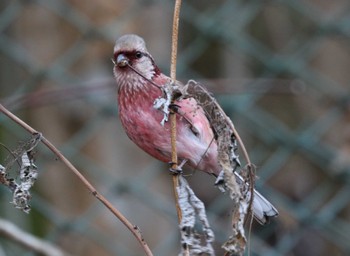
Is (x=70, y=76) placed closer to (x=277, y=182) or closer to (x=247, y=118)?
(x=247, y=118)

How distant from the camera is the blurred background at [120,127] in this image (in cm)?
474

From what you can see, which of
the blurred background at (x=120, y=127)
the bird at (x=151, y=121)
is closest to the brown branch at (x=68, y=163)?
the bird at (x=151, y=121)

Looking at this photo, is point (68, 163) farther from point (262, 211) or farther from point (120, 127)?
point (120, 127)

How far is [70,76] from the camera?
16.4 ft

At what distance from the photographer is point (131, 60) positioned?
2.14m

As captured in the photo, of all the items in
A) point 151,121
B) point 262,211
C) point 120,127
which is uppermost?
point 120,127

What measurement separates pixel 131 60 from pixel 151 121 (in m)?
0.16

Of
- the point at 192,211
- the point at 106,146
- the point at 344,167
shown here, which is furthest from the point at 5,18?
the point at 192,211

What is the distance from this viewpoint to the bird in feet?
7.02

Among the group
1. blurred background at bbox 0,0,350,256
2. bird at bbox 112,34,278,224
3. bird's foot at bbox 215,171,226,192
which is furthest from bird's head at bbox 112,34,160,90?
blurred background at bbox 0,0,350,256

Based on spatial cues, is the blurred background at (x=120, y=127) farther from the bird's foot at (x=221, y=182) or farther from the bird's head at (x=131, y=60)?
the bird's foot at (x=221, y=182)

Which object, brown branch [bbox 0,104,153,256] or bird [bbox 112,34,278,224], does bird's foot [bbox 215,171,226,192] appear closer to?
brown branch [bbox 0,104,153,256]

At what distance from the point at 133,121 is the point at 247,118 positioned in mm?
2682

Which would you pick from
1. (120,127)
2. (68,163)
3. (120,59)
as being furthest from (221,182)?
(120,127)
